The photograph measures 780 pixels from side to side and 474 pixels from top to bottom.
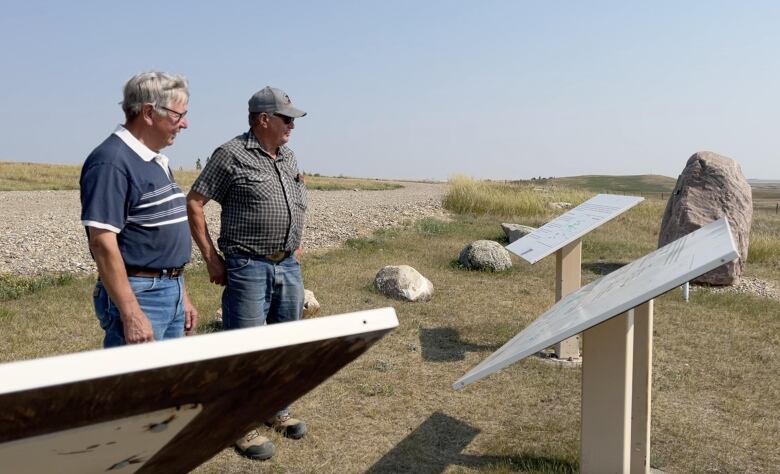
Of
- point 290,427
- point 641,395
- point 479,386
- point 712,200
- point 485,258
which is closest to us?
point 641,395

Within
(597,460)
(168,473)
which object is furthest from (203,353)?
(597,460)

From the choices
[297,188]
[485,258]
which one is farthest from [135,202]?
[485,258]

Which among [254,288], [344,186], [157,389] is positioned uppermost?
[157,389]

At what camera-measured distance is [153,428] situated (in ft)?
4.70

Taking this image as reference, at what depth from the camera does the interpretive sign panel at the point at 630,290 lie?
2.31 metres

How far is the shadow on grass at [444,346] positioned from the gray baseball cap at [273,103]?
288 cm

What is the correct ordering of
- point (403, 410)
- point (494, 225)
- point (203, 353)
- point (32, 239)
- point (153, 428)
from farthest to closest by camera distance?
point (494, 225), point (32, 239), point (403, 410), point (153, 428), point (203, 353)

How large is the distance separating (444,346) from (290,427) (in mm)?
2305

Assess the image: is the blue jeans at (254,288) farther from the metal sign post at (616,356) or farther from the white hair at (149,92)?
the metal sign post at (616,356)

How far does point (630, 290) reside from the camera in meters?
2.58

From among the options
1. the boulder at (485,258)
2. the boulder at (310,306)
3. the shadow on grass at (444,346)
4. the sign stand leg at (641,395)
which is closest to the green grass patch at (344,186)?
the boulder at (485,258)

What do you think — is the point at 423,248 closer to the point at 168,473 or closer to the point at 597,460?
the point at 597,460

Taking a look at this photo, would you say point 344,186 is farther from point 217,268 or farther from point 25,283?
point 217,268

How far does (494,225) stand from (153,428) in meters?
14.6
